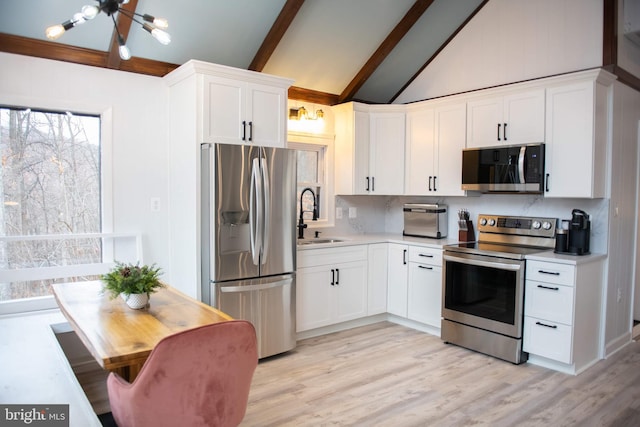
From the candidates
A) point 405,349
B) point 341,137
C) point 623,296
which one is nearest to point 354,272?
point 405,349

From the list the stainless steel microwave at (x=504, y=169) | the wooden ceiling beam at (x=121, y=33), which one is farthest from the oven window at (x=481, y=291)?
the wooden ceiling beam at (x=121, y=33)

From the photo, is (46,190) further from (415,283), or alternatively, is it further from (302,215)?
(415,283)

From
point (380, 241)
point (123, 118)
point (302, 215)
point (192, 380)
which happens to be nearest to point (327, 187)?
point (302, 215)

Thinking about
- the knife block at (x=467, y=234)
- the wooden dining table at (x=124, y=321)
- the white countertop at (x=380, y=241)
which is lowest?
the wooden dining table at (x=124, y=321)

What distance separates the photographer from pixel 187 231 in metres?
3.59

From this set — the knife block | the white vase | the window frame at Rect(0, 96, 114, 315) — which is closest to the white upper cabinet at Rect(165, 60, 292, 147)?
the window frame at Rect(0, 96, 114, 315)

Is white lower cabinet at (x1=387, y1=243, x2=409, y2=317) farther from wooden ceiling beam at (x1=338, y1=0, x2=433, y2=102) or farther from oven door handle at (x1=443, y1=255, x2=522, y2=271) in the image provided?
wooden ceiling beam at (x1=338, y1=0, x2=433, y2=102)

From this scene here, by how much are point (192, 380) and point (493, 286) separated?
109 inches

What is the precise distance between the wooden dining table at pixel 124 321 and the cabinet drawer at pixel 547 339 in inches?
97.4

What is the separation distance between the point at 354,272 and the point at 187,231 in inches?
65.7

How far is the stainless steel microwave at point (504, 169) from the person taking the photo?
12.2ft

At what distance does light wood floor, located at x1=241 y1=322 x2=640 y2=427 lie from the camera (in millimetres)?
2752

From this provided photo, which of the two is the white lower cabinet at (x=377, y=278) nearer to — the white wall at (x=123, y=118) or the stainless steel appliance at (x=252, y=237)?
the stainless steel appliance at (x=252, y=237)

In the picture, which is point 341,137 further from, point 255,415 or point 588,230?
point 255,415
